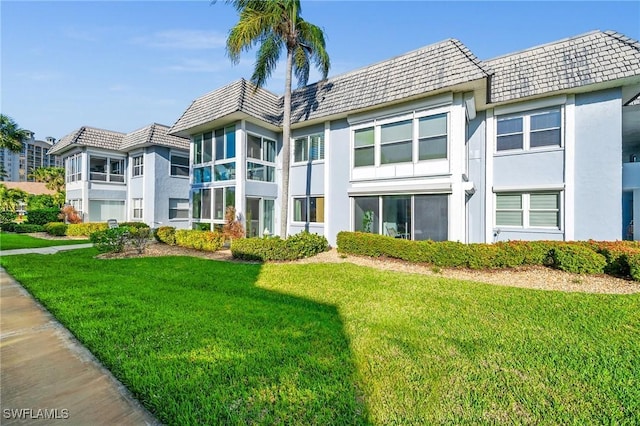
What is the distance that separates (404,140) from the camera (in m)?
11.6

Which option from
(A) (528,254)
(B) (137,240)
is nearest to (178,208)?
(B) (137,240)

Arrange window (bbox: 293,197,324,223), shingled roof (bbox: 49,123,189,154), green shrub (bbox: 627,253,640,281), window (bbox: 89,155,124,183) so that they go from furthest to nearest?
window (bbox: 89,155,124,183)
shingled roof (bbox: 49,123,189,154)
window (bbox: 293,197,324,223)
green shrub (bbox: 627,253,640,281)

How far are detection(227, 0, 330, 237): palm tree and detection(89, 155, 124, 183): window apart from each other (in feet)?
59.3

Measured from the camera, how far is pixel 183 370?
325 cm

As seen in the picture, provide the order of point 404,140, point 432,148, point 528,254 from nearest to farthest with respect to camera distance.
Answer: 1. point 528,254
2. point 432,148
3. point 404,140

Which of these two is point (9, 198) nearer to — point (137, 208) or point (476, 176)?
point (137, 208)

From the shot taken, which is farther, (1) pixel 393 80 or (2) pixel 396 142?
(1) pixel 393 80

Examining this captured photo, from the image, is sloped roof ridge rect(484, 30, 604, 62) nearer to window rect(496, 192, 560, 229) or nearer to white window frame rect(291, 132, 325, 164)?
window rect(496, 192, 560, 229)

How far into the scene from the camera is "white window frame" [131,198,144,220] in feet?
71.6

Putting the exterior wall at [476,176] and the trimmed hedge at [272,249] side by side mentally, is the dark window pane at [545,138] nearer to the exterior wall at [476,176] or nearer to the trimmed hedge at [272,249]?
the exterior wall at [476,176]

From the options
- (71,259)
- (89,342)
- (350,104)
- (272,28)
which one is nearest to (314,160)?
(350,104)

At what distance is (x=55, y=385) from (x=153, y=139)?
Answer: 67.2 ft

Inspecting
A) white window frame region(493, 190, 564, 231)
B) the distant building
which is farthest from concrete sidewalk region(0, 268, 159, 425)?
the distant building

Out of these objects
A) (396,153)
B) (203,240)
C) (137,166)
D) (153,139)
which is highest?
(153,139)
